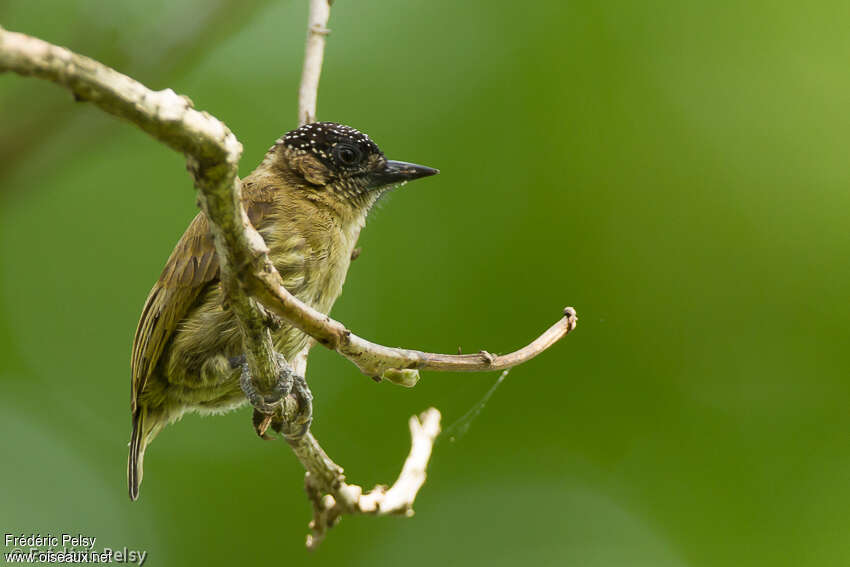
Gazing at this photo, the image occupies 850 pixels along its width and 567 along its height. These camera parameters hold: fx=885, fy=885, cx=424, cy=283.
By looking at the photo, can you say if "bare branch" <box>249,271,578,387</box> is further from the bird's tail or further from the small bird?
the bird's tail

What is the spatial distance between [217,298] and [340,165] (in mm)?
898

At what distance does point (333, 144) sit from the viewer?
3.72 metres

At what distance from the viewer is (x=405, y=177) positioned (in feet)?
12.3

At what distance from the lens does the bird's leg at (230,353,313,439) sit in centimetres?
247

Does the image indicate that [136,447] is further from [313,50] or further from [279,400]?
[313,50]

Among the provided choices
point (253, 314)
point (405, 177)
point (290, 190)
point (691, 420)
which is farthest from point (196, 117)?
point (691, 420)

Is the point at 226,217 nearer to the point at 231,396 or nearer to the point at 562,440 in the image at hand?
the point at 231,396

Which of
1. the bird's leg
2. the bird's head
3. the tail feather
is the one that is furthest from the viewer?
the bird's head

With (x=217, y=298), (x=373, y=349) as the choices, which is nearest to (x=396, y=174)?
(x=217, y=298)

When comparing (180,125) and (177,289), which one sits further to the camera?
(177,289)

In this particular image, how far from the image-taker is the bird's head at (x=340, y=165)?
364cm

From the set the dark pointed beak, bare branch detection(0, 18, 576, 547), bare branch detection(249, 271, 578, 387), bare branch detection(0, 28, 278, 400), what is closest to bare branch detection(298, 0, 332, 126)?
the dark pointed beak

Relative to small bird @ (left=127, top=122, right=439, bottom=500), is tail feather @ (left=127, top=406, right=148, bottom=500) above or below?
below

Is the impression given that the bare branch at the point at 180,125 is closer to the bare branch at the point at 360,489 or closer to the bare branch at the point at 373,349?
the bare branch at the point at 373,349
